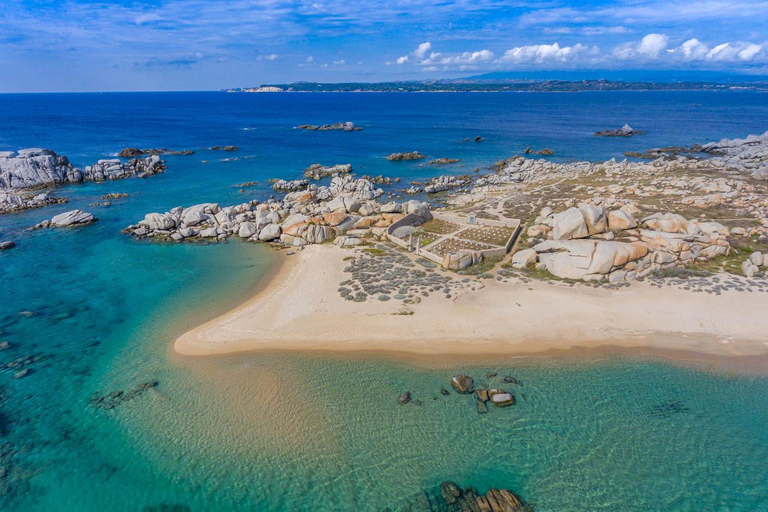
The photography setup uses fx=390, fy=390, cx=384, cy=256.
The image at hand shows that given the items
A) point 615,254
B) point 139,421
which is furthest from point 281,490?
point 615,254

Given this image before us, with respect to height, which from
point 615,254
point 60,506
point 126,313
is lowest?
point 60,506

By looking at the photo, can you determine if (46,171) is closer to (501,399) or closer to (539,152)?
(501,399)

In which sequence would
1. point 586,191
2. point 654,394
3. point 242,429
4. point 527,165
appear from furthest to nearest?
point 527,165 < point 586,191 < point 654,394 < point 242,429

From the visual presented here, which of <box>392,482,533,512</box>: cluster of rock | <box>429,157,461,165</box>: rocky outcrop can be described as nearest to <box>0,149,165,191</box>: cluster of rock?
<box>429,157,461,165</box>: rocky outcrop

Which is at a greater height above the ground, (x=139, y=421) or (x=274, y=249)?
(x=274, y=249)

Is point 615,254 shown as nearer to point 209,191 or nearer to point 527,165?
point 527,165

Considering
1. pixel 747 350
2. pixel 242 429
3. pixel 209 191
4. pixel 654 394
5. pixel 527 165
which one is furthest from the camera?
pixel 527 165

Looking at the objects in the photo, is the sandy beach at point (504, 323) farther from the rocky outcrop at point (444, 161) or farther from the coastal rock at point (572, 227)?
the rocky outcrop at point (444, 161)

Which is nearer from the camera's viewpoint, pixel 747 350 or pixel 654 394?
pixel 654 394
